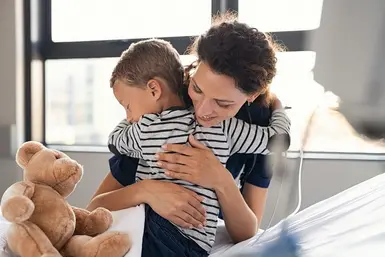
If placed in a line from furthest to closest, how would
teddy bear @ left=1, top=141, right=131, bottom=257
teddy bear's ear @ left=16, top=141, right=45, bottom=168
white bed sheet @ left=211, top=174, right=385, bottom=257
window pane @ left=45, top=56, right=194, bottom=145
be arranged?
window pane @ left=45, top=56, right=194, bottom=145
teddy bear's ear @ left=16, top=141, right=45, bottom=168
teddy bear @ left=1, top=141, right=131, bottom=257
white bed sheet @ left=211, top=174, right=385, bottom=257

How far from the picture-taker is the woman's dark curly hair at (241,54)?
2.75 feet

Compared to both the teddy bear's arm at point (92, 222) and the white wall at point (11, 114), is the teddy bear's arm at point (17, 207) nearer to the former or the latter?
the teddy bear's arm at point (92, 222)

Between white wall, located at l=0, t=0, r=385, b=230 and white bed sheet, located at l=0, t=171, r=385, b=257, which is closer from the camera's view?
white bed sheet, located at l=0, t=171, r=385, b=257

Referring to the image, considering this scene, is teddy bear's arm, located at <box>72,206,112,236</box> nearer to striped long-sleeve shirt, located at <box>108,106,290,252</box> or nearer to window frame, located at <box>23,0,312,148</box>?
striped long-sleeve shirt, located at <box>108,106,290,252</box>

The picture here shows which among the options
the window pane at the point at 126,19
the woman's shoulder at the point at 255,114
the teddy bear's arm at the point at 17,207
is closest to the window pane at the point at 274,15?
the woman's shoulder at the point at 255,114

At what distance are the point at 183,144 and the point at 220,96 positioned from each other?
0.45 feet

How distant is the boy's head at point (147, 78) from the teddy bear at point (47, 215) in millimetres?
223

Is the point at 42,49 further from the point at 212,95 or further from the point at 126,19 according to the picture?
the point at 212,95

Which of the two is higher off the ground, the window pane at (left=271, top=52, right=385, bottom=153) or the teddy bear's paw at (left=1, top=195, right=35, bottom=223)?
the window pane at (left=271, top=52, right=385, bottom=153)

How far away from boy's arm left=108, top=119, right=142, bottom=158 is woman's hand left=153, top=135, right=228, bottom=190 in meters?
0.06

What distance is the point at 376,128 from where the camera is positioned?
43cm

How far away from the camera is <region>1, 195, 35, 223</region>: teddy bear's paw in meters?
0.68

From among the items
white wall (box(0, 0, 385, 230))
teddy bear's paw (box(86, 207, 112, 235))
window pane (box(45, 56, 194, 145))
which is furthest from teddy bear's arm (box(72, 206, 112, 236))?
window pane (box(45, 56, 194, 145))

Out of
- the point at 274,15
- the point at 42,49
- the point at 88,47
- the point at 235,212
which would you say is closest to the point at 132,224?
the point at 235,212
